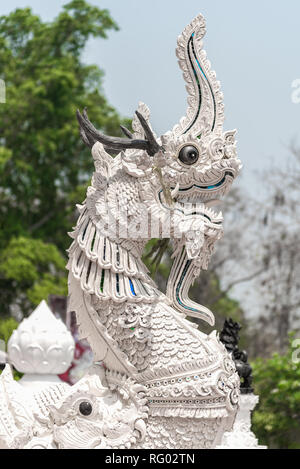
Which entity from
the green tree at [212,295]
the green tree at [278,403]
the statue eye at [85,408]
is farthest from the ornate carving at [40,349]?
the green tree at [212,295]

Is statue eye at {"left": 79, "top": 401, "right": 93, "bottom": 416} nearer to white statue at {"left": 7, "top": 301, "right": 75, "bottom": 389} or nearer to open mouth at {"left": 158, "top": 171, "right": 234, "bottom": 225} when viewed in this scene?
open mouth at {"left": 158, "top": 171, "right": 234, "bottom": 225}

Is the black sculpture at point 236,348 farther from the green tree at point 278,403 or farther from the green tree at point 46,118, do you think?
the green tree at point 46,118

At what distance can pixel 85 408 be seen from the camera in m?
3.86

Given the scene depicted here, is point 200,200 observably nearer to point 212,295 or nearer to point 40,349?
point 40,349

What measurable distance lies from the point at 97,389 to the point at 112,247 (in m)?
0.77

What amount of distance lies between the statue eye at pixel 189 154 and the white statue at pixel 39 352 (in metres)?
2.13

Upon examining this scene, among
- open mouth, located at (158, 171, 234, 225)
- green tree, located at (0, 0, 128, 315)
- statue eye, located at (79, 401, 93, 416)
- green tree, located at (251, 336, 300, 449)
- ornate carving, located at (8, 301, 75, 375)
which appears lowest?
green tree, located at (251, 336, 300, 449)

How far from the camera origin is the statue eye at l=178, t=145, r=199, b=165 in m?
4.28

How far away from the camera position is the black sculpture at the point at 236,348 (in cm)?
558

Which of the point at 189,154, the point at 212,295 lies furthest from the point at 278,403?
the point at 189,154

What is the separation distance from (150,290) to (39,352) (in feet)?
5.93

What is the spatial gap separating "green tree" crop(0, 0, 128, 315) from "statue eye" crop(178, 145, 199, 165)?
29.5 feet

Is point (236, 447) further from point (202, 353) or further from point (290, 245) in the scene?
point (290, 245)

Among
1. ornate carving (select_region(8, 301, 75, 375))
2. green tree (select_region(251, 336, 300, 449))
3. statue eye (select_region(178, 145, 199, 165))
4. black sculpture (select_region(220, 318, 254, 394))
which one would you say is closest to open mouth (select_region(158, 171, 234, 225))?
statue eye (select_region(178, 145, 199, 165))
